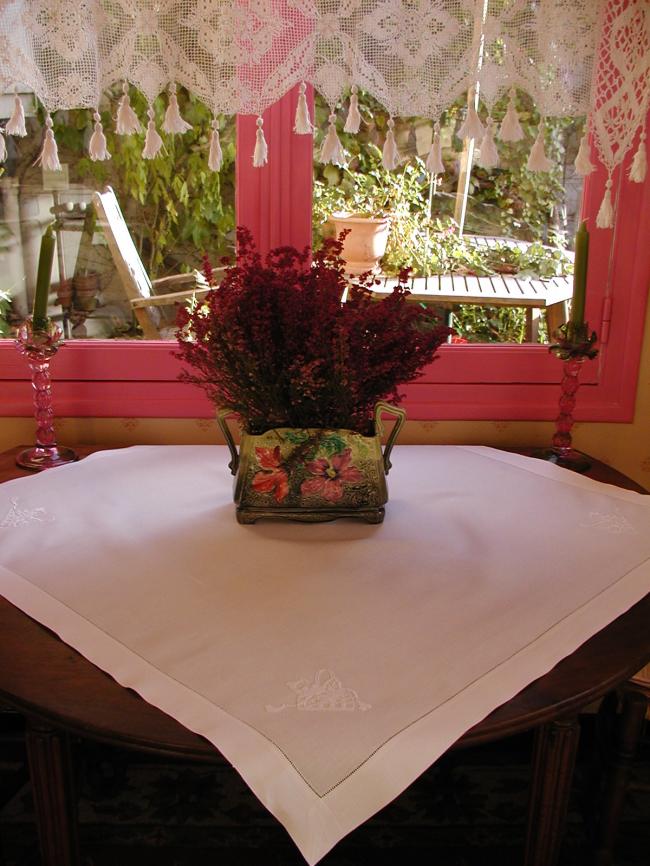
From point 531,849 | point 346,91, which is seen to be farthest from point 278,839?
point 346,91

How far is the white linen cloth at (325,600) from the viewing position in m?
0.88

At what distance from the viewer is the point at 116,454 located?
1.68 m

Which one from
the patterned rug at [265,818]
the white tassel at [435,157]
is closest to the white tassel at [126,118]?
the white tassel at [435,157]

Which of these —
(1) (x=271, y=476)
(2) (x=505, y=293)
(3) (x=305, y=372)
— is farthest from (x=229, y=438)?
(2) (x=505, y=293)

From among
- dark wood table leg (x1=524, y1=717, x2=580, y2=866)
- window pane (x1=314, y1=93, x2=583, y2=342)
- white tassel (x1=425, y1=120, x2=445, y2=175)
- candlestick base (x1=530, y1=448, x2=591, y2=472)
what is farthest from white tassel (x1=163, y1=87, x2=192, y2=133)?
dark wood table leg (x1=524, y1=717, x2=580, y2=866)

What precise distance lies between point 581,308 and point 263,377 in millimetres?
728

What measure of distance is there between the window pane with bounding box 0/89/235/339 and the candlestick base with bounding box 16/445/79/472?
32 centimetres

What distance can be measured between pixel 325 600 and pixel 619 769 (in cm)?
66

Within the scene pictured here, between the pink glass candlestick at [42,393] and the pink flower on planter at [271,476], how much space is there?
0.51 metres

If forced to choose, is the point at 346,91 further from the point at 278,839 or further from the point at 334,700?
the point at 278,839

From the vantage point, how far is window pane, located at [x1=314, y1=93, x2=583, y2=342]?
1.78 metres

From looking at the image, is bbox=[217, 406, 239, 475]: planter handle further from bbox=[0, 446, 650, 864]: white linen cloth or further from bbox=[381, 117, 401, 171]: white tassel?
bbox=[381, 117, 401, 171]: white tassel

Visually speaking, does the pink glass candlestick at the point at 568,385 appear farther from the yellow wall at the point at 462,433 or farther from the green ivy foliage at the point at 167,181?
the green ivy foliage at the point at 167,181

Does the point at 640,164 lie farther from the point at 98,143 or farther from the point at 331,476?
the point at 98,143
